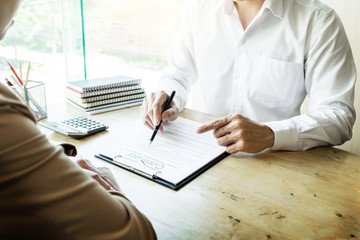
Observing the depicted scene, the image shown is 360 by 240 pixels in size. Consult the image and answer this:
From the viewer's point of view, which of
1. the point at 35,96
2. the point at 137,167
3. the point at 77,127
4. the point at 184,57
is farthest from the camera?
the point at 184,57

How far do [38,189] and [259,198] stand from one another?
21.5 inches

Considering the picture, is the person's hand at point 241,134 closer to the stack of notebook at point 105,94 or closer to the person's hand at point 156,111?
the person's hand at point 156,111

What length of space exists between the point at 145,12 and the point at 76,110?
10.2 ft

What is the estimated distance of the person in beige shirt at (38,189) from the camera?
419 mm

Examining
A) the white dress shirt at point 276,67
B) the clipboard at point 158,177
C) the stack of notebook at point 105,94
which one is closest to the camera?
the clipboard at point 158,177

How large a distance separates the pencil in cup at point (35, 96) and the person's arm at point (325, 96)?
2.84 ft

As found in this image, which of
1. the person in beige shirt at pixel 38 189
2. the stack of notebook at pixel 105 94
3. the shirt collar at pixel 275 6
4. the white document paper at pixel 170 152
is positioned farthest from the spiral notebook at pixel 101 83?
the person in beige shirt at pixel 38 189

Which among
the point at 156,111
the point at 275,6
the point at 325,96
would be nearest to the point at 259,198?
the point at 156,111

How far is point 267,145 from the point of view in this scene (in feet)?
3.44

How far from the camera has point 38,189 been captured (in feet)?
1.41

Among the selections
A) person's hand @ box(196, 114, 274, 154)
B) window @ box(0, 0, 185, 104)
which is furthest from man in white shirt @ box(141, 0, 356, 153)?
window @ box(0, 0, 185, 104)

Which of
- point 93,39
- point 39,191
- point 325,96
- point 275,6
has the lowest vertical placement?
point 93,39

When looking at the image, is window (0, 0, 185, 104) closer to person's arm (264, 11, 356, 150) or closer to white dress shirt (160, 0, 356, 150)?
white dress shirt (160, 0, 356, 150)

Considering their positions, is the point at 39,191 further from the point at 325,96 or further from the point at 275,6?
the point at 275,6
